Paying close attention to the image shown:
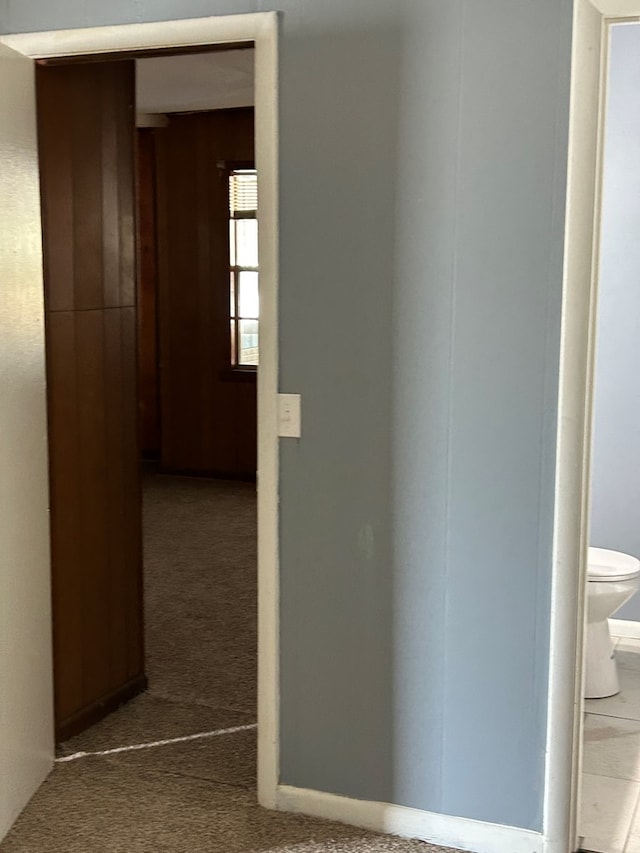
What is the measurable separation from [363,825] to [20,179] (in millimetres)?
1893

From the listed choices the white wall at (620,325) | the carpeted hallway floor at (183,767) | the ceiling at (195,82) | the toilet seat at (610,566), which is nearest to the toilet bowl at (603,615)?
the toilet seat at (610,566)

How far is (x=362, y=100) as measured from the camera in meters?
2.39

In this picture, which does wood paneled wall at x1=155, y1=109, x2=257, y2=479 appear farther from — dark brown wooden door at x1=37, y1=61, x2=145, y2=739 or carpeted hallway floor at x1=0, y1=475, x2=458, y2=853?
dark brown wooden door at x1=37, y1=61, x2=145, y2=739

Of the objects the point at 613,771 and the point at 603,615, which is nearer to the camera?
the point at 613,771

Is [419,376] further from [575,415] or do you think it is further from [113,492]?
[113,492]

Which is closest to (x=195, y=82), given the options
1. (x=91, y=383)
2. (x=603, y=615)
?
(x=91, y=383)

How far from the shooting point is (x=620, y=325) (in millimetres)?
3920

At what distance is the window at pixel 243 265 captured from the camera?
6703mm

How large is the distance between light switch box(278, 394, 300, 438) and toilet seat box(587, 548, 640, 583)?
1295mm

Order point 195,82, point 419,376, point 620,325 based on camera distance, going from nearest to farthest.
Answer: point 419,376, point 620,325, point 195,82

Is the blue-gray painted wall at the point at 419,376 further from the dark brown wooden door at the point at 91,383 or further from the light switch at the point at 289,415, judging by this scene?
the dark brown wooden door at the point at 91,383

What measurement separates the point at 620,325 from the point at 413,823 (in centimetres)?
217

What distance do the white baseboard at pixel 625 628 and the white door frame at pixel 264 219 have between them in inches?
75.2

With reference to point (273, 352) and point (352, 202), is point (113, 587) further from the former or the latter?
point (352, 202)
